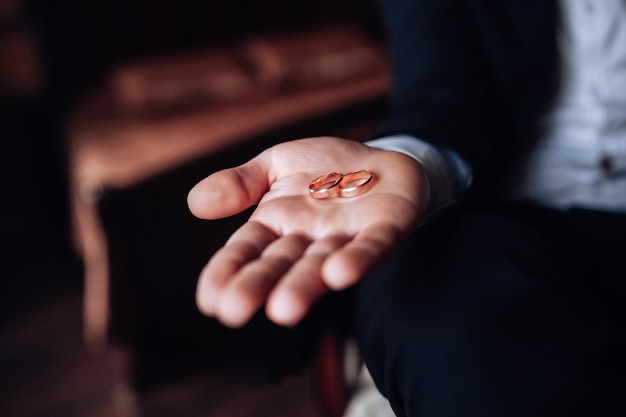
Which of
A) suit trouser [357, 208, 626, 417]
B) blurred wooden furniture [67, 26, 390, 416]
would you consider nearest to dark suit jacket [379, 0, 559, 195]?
suit trouser [357, 208, 626, 417]

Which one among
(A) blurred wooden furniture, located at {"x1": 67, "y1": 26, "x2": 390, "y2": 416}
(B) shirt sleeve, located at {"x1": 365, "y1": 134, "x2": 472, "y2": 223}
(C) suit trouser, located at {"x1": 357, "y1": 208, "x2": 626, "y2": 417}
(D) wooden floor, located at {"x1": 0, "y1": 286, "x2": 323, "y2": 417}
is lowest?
(D) wooden floor, located at {"x1": 0, "y1": 286, "x2": 323, "y2": 417}

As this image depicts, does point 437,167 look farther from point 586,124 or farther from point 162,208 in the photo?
point 162,208

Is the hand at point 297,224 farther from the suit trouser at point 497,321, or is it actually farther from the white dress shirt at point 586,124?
the white dress shirt at point 586,124

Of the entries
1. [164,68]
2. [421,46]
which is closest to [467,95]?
[421,46]

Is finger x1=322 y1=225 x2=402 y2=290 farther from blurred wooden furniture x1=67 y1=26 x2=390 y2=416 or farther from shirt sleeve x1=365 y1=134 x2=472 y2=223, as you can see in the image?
blurred wooden furniture x1=67 y1=26 x2=390 y2=416

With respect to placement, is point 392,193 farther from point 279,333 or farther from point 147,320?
point 147,320

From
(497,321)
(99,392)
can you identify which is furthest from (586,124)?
(99,392)

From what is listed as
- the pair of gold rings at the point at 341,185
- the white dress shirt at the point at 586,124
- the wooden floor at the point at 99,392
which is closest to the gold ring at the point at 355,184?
the pair of gold rings at the point at 341,185
